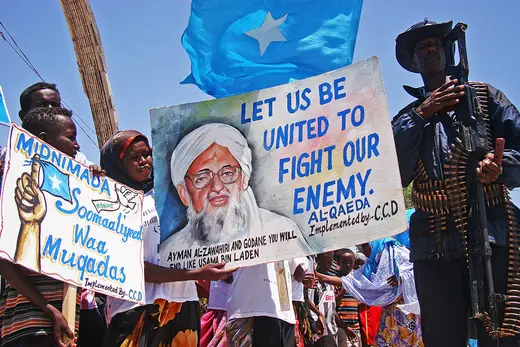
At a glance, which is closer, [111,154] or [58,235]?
Answer: [58,235]

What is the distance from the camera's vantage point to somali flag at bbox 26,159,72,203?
136 inches

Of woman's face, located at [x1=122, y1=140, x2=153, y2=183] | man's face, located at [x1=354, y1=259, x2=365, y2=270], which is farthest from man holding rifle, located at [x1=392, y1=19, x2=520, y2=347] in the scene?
man's face, located at [x1=354, y1=259, x2=365, y2=270]

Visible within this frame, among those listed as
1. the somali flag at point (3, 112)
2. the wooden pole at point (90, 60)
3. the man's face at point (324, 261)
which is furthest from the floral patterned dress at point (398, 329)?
the somali flag at point (3, 112)

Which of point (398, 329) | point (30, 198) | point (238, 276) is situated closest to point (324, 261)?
point (398, 329)

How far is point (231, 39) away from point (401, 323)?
5.34m

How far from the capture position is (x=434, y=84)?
3842mm

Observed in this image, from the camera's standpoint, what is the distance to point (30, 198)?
3340 millimetres

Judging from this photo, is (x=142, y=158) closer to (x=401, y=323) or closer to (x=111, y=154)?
(x=111, y=154)

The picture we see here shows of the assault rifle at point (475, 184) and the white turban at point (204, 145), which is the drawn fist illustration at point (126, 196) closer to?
the white turban at point (204, 145)

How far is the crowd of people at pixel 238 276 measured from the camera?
3.38m

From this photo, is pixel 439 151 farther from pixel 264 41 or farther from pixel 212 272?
pixel 264 41

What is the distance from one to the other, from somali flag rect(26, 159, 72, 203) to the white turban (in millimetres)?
840

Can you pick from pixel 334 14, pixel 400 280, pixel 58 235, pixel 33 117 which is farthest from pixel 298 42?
pixel 400 280

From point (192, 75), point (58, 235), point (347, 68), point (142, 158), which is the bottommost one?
point (58, 235)
